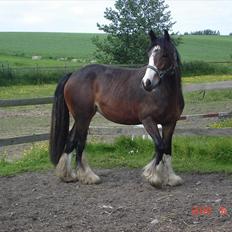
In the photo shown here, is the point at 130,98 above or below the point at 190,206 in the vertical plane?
above

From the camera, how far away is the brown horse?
6.36 m

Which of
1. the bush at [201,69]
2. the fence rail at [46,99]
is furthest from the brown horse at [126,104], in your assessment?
the bush at [201,69]

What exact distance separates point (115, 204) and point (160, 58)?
2.01 meters

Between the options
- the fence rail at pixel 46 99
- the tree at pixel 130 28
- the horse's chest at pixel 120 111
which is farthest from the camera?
the tree at pixel 130 28

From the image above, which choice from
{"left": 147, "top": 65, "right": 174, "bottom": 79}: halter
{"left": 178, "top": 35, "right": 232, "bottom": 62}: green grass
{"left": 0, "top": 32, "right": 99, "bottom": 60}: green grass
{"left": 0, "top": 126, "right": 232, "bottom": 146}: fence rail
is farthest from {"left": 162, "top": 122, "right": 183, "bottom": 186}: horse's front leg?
{"left": 178, "top": 35, "right": 232, "bottom": 62}: green grass

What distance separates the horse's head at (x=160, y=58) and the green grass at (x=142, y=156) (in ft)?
6.43

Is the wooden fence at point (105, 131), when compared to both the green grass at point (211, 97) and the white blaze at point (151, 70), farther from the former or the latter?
the green grass at point (211, 97)

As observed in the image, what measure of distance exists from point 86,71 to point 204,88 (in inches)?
138

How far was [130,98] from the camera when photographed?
6.84m

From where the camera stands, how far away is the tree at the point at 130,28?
93.1 feet

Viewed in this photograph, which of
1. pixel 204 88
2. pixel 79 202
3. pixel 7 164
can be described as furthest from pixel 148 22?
pixel 79 202

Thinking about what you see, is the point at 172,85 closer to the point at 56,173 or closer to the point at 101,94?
the point at 101,94

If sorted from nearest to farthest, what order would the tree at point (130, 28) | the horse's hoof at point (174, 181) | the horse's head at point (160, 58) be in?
1. the horse's head at point (160, 58)
2. the horse's hoof at point (174, 181)
3. the tree at point (130, 28)

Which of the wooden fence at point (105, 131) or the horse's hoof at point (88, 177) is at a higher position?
the wooden fence at point (105, 131)
